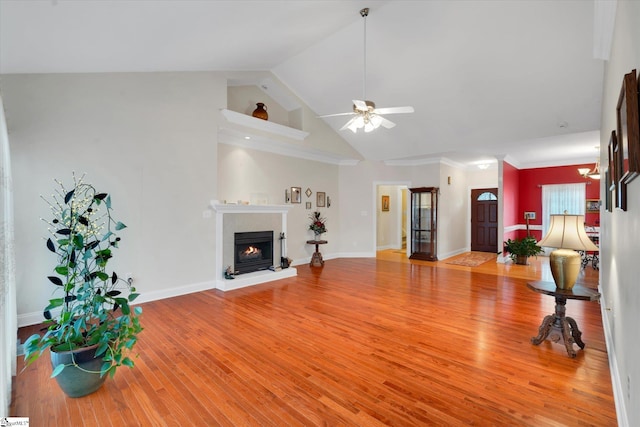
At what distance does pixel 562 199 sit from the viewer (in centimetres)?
811

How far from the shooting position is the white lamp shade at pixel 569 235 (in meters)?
2.70

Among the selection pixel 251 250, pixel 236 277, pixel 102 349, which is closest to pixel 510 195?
pixel 251 250

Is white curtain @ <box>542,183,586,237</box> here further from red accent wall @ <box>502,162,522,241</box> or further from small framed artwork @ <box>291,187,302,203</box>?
small framed artwork @ <box>291,187,302,203</box>

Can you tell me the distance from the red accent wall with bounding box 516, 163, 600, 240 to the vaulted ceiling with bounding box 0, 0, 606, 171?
1223 millimetres

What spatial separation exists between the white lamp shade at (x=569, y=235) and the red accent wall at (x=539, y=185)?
531 cm

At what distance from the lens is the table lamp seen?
2.71 metres

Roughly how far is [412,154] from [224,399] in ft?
21.7

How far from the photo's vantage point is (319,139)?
22.9ft

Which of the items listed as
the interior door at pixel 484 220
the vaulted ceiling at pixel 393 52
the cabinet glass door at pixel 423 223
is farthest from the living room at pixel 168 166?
the interior door at pixel 484 220

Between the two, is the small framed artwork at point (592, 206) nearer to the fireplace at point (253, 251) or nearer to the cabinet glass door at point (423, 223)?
the cabinet glass door at point (423, 223)

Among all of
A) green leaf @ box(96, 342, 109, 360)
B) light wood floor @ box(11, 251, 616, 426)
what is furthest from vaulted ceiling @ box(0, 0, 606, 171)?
light wood floor @ box(11, 251, 616, 426)

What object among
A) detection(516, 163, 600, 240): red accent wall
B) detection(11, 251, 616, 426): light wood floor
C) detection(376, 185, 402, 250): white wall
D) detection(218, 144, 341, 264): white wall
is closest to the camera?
detection(11, 251, 616, 426): light wood floor

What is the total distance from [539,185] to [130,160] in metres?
9.81

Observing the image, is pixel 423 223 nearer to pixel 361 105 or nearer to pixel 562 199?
pixel 562 199
